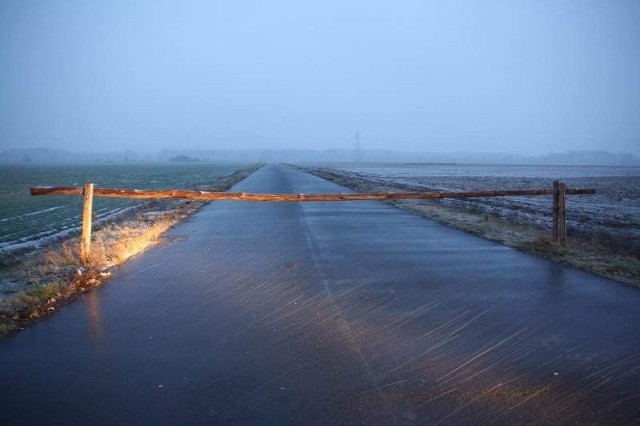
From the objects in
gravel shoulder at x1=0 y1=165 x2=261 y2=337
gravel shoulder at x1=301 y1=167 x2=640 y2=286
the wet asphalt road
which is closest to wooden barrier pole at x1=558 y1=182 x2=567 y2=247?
gravel shoulder at x1=301 y1=167 x2=640 y2=286

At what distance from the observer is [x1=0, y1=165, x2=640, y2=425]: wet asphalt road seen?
356 cm

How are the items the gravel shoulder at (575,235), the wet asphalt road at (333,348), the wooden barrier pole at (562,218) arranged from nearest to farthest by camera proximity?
the wet asphalt road at (333,348), the gravel shoulder at (575,235), the wooden barrier pole at (562,218)

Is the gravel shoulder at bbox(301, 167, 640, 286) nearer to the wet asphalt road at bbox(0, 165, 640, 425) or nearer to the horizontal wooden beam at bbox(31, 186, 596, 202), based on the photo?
the wet asphalt road at bbox(0, 165, 640, 425)

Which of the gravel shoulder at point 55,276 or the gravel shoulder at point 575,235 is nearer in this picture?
the gravel shoulder at point 55,276

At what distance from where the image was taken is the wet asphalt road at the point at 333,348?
3.56 metres

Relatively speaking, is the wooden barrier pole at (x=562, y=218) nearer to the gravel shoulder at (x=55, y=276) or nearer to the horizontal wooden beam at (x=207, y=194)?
the horizontal wooden beam at (x=207, y=194)

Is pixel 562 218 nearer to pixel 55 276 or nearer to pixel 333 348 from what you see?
pixel 333 348

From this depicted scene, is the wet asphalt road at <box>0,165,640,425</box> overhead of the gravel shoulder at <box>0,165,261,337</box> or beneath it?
beneath

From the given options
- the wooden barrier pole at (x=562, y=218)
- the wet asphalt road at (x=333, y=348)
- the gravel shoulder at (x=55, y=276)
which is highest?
the wooden barrier pole at (x=562, y=218)

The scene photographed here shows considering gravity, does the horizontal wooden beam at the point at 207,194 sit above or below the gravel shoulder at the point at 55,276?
above

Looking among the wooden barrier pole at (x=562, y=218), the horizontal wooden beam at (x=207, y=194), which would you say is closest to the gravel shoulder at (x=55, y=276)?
the horizontal wooden beam at (x=207, y=194)

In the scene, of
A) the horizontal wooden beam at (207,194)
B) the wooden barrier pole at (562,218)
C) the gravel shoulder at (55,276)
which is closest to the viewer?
the gravel shoulder at (55,276)

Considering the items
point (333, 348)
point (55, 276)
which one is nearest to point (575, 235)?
point (333, 348)

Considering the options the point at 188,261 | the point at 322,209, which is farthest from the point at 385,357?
the point at 322,209
